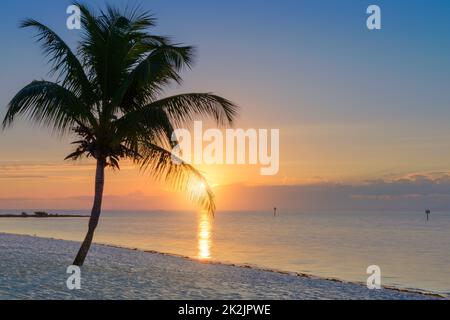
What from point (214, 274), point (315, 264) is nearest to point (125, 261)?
point (214, 274)

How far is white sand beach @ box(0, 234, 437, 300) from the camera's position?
43.8 ft

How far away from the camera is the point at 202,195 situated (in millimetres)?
16688

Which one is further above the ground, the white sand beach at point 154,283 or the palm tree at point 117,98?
the palm tree at point 117,98

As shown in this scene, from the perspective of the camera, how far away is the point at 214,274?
749 inches

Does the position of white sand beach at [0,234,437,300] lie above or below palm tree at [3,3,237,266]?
below

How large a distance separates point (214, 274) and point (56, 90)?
8317mm

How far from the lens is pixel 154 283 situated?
50.8ft

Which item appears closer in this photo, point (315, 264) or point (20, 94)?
point (20, 94)

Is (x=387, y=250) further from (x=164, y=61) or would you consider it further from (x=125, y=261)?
(x=164, y=61)

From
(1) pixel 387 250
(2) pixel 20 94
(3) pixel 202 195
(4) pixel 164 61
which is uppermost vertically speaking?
(4) pixel 164 61

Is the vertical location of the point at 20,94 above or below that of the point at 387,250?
above

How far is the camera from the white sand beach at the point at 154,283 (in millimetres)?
13359
